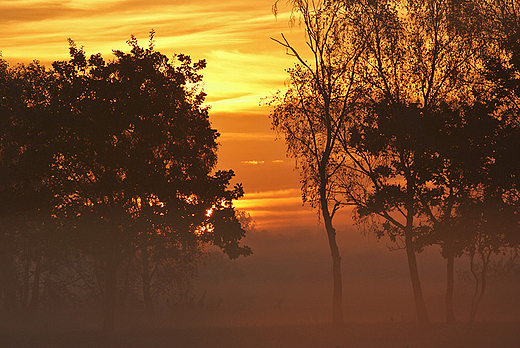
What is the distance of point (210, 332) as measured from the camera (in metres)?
36.5

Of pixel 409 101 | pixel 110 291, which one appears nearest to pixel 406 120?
pixel 409 101

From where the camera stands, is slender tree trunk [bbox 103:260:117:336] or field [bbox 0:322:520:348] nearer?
field [bbox 0:322:520:348]

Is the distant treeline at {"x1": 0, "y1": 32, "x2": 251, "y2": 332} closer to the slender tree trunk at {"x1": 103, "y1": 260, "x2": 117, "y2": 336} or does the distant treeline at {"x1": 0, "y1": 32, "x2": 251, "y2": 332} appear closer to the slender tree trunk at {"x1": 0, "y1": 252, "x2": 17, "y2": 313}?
the slender tree trunk at {"x1": 103, "y1": 260, "x2": 117, "y2": 336}

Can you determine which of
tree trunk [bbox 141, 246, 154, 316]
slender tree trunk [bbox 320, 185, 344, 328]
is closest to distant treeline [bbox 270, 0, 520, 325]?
slender tree trunk [bbox 320, 185, 344, 328]

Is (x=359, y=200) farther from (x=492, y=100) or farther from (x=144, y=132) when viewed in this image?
(x=144, y=132)

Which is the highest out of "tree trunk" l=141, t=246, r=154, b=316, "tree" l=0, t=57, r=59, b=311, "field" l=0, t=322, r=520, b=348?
"tree" l=0, t=57, r=59, b=311

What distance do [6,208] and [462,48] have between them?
27514 millimetres

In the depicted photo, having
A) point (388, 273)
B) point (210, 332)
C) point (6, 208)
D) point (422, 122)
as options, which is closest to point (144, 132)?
point (6, 208)

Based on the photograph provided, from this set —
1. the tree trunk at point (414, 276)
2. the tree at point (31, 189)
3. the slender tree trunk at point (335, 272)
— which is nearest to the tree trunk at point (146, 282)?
the tree at point (31, 189)

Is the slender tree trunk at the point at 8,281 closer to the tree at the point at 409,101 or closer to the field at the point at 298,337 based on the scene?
the field at the point at 298,337

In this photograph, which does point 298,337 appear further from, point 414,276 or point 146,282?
point 146,282

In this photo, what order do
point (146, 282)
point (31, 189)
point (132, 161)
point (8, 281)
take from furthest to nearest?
1. point (146, 282)
2. point (8, 281)
3. point (31, 189)
4. point (132, 161)

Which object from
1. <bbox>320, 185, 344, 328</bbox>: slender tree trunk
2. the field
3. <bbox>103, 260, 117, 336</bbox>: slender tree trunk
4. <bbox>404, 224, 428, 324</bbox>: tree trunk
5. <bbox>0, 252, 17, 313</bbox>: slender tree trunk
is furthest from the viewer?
A: <bbox>0, 252, 17, 313</bbox>: slender tree trunk

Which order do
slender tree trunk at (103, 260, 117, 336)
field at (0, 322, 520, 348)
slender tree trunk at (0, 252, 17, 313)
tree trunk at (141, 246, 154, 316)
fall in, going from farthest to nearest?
1. tree trunk at (141, 246, 154, 316)
2. slender tree trunk at (0, 252, 17, 313)
3. slender tree trunk at (103, 260, 117, 336)
4. field at (0, 322, 520, 348)
